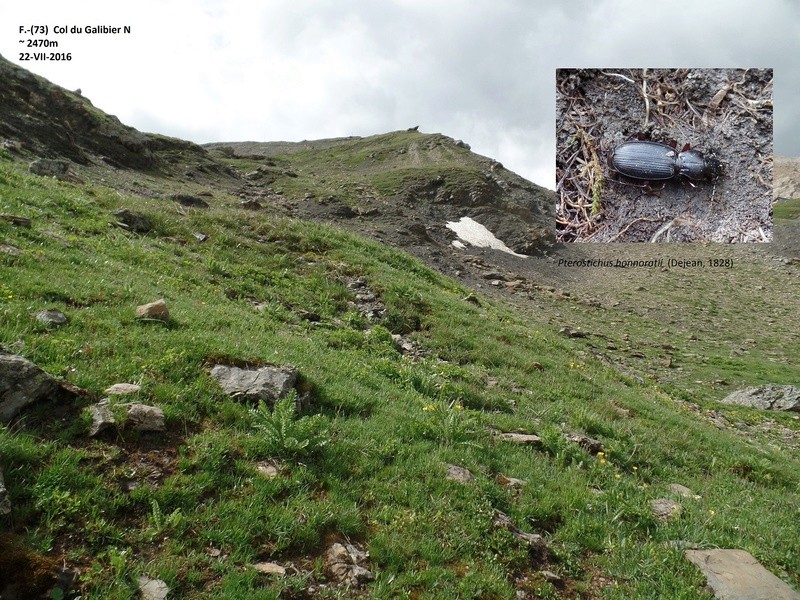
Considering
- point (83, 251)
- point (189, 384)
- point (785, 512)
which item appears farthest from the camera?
point (83, 251)

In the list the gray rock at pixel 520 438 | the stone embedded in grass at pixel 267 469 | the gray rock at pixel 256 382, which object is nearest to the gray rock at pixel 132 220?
the gray rock at pixel 256 382

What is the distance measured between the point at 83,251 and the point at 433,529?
10.4 meters

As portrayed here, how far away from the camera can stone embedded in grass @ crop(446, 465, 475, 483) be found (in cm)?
686

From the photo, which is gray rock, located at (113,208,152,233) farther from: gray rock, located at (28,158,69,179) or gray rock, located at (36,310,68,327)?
gray rock, located at (36,310,68,327)

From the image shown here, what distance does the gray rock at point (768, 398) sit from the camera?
18.6 m

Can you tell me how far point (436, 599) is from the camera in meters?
4.98

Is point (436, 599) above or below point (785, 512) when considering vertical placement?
above

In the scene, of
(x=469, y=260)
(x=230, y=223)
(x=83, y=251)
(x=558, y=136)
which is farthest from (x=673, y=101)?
(x=469, y=260)

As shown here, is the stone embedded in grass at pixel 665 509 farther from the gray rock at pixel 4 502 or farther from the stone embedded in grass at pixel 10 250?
the stone embedded in grass at pixel 10 250

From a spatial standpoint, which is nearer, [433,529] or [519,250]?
[433,529]

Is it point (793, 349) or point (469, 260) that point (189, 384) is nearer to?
point (793, 349)

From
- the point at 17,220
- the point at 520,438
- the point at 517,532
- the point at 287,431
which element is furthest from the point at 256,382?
the point at 17,220

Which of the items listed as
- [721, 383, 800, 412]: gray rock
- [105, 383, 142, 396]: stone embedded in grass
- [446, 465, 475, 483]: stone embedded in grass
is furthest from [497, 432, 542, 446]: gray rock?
[721, 383, 800, 412]: gray rock

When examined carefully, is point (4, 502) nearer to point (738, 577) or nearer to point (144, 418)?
point (144, 418)
